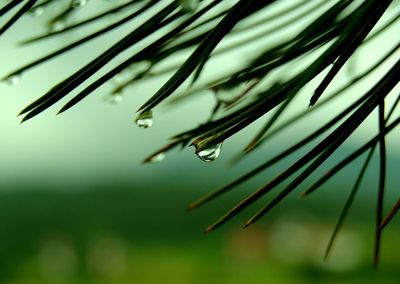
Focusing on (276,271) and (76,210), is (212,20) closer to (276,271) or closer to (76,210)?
(276,271)

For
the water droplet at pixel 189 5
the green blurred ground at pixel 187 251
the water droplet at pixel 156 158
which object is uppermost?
the green blurred ground at pixel 187 251

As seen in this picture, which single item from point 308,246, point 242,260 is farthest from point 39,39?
point 242,260

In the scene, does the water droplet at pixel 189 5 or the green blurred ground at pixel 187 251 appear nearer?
the water droplet at pixel 189 5

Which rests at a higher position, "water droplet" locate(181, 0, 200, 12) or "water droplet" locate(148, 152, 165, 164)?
"water droplet" locate(181, 0, 200, 12)

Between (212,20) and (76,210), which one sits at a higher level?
(76,210)

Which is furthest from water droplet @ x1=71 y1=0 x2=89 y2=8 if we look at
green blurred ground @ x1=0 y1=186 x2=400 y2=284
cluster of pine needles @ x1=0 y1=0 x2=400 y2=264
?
green blurred ground @ x1=0 y1=186 x2=400 y2=284

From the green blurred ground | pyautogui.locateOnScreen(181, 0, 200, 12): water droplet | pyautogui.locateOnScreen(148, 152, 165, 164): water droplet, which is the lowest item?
pyautogui.locateOnScreen(148, 152, 165, 164): water droplet

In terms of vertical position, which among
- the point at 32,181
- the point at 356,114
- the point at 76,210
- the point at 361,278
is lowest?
the point at 356,114

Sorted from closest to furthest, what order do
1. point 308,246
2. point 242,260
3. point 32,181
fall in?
point 308,246 → point 242,260 → point 32,181

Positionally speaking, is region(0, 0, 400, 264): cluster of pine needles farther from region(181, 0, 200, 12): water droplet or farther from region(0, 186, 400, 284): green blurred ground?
region(0, 186, 400, 284): green blurred ground

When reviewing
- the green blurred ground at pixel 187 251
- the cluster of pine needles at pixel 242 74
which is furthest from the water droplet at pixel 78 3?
the green blurred ground at pixel 187 251

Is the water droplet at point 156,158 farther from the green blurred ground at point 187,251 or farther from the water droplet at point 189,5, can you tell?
the green blurred ground at point 187,251
